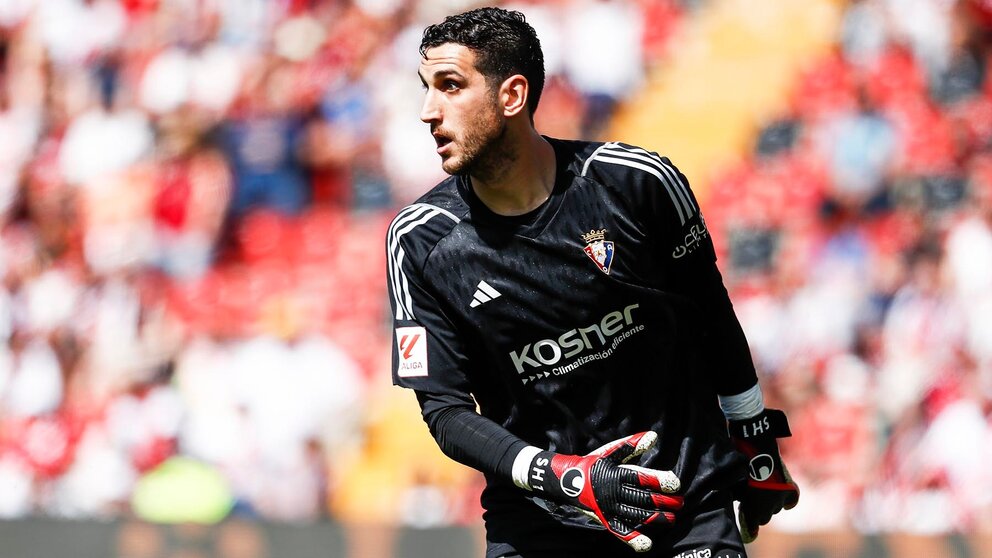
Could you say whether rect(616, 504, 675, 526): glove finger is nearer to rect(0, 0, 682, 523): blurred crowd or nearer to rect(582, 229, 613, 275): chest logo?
rect(582, 229, 613, 275): chest logo

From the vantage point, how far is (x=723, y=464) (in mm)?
4094

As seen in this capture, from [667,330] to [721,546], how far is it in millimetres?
620

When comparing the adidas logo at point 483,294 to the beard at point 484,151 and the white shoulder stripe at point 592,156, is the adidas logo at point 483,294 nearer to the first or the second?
the beard at point 484,151

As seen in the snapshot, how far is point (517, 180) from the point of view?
160 inches

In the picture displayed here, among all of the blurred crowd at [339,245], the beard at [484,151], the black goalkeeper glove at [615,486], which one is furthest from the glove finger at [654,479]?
the blurred crowd at [339,245]

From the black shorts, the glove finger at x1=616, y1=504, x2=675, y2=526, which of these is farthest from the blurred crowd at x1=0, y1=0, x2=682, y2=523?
the glove finger at x1=616, y1=504, x2=675, y2=526

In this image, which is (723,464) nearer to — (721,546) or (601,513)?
(721,546)

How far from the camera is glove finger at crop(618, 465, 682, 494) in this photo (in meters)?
3.71

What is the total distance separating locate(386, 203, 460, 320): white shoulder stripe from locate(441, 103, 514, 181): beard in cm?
17

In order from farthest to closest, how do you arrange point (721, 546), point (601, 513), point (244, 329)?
point (244, 329) → point (721, 546) → point (601, 513)

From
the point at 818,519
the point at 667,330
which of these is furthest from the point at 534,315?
the point at 818,519

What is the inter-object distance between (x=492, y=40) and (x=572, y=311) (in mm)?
797

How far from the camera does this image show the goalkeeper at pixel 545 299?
157 inches

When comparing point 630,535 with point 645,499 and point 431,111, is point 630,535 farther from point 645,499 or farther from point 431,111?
point 431,111
